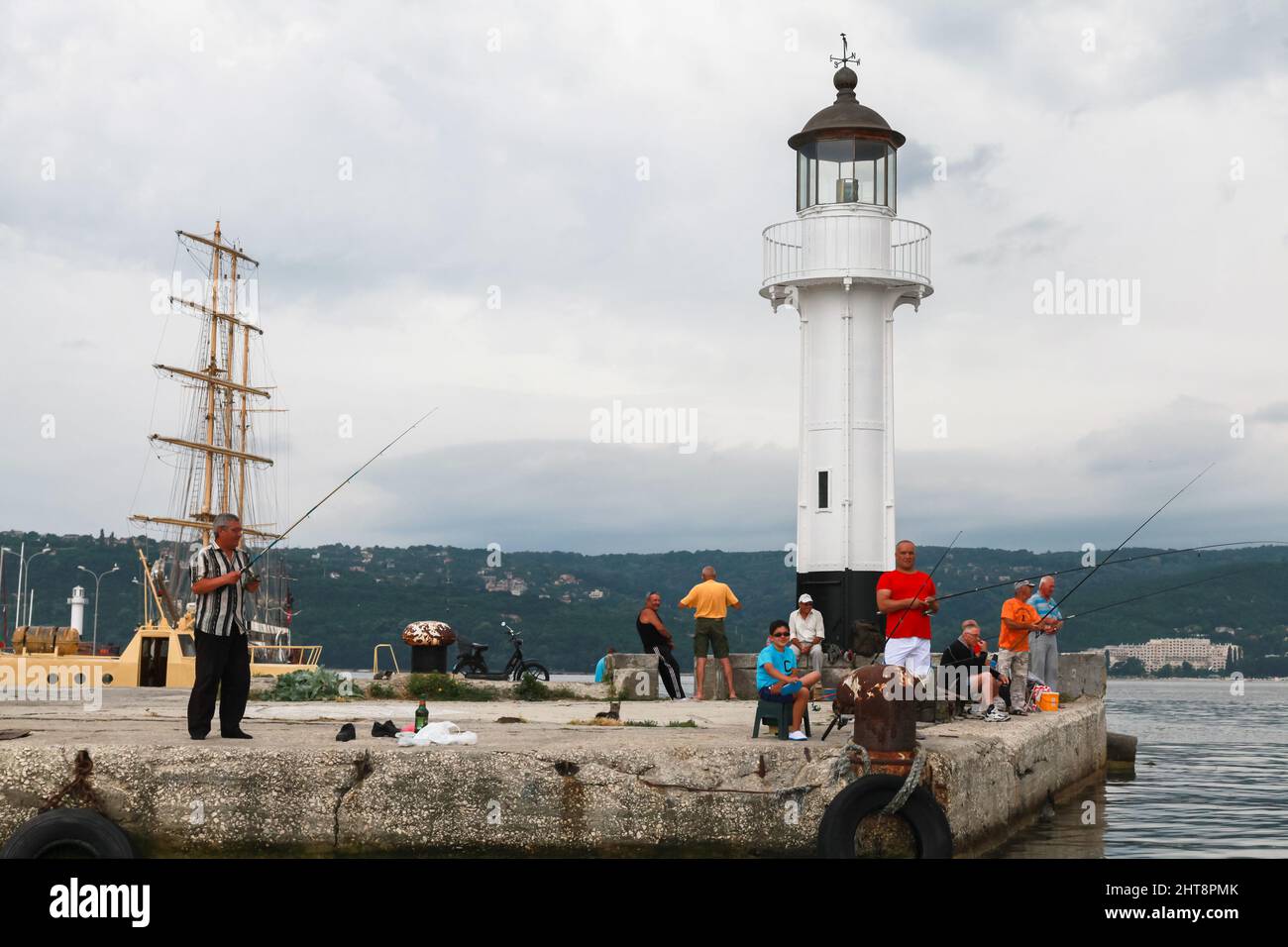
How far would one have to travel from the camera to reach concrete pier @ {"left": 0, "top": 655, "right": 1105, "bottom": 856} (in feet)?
28.4

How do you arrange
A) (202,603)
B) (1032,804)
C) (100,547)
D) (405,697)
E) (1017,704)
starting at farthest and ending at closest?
(100,547) → (405,697) → (1017,704) → (1032,804) → (202,603)

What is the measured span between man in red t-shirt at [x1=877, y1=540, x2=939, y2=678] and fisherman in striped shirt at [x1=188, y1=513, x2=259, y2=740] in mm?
5088

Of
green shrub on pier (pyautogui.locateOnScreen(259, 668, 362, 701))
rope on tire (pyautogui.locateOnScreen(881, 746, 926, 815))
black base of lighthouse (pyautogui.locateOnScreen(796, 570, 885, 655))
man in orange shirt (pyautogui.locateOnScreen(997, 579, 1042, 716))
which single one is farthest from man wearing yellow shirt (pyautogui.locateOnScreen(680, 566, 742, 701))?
rope on tire (pyautogui.locateOnScreen(881, 746, 926, 815))

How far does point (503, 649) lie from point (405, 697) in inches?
3860

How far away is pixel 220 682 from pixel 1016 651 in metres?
9.24

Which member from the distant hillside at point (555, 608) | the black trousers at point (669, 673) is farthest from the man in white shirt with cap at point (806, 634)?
the distant hillside at point (555, 608)

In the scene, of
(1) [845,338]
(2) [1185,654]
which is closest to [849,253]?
(1) [845,338]

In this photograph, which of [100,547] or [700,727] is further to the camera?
[100,547]

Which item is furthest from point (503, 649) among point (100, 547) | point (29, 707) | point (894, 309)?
point (29, 707)

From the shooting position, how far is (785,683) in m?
10.6

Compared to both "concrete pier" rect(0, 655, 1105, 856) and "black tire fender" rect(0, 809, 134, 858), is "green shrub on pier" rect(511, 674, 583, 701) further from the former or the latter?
"black tire fender" rect(0, 809, 134, 858)
